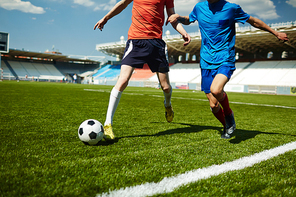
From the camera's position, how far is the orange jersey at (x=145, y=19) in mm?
3180

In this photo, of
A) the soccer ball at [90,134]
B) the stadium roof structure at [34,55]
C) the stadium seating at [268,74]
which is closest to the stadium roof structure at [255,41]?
the stadium seating at [268,74]

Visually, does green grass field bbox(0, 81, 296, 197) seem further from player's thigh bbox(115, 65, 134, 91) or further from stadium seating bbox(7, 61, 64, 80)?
stadium seating bbox(7, 61, 64, 80)

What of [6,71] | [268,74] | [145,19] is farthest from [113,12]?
[6,71]

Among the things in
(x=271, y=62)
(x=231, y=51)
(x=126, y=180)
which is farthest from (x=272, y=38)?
(x=126, y=180)

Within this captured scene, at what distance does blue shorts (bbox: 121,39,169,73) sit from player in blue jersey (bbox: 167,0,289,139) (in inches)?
22.9

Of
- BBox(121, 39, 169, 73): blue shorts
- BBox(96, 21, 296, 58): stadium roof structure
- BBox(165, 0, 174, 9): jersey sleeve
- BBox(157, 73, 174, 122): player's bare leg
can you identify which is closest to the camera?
BBox(121, 39, 169, 73): blue shorts

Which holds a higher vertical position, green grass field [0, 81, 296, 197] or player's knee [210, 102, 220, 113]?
player's knee [210, 102, 220, 113]

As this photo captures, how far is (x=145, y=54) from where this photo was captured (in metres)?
3.13

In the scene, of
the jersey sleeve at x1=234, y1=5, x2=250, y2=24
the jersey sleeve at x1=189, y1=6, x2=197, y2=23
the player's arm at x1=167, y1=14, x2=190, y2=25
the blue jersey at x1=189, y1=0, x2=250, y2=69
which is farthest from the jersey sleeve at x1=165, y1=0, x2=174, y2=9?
the jersey sleeve at x1=234, y1=5, x2=250, y2=24

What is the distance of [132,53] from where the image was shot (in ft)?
10.2

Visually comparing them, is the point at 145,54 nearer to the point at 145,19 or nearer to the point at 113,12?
the point at 145,19

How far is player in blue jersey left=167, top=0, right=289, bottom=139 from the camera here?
316 centimetres

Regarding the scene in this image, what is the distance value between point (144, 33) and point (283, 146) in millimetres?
2379

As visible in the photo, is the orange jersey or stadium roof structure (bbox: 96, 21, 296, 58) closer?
the orange jersey
